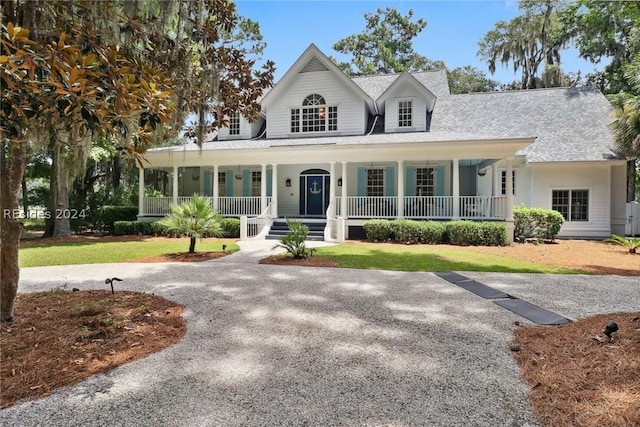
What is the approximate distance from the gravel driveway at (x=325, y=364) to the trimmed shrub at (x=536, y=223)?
8.38 meters

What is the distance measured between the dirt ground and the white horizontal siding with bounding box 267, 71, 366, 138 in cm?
1333

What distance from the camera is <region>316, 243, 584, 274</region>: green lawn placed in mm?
8141

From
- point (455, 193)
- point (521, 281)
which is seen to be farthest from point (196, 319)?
point (455, 193)

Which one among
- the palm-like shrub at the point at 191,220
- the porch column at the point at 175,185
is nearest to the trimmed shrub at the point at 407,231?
the palm-like shrub at the point at 191,220

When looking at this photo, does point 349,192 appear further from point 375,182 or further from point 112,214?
point 112,214

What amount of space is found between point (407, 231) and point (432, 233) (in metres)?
0.90

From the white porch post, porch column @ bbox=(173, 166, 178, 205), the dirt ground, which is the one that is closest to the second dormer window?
the white porch post

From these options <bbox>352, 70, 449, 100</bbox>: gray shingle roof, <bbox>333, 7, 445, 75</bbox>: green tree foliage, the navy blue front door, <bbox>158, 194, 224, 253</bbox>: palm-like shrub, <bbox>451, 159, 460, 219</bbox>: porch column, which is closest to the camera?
<bbox>158, 194, 224, 253</bbox>: palm-like shrub

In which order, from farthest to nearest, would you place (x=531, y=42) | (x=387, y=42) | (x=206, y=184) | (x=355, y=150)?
(x=387, y=42)
(x=531, y=42)
(x=206, y=184)
(x=355, y=150)

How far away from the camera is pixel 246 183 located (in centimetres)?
1814

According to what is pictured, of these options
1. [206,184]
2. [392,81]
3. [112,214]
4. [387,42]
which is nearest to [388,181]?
[392,81]

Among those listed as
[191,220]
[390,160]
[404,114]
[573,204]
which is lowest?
[191,220]

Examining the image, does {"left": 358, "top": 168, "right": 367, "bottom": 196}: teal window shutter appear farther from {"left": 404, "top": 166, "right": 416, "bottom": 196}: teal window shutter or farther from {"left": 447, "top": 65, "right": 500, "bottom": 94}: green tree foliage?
{"left": 447, "top": 65, "right": 500, "bottom": 94}: green tree foliage

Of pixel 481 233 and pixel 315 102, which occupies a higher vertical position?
pixel 315 102
